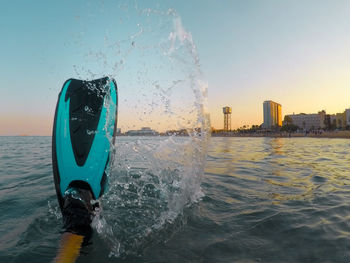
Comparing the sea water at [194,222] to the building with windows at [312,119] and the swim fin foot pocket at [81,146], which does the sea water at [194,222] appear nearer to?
the swim fin foot pocket at [81,146]

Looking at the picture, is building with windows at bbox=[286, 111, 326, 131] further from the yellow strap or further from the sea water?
the yellow strap

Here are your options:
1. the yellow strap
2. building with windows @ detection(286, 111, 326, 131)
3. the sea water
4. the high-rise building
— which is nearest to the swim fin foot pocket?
the yellow strap

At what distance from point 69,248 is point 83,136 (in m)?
1.22

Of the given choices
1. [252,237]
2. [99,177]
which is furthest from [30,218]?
[252,237]

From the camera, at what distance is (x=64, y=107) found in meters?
2.74

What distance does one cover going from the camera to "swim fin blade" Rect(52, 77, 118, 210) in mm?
2669

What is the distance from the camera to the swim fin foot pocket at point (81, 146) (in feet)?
8.43

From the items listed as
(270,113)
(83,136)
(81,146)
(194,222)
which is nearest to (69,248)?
(81,146)

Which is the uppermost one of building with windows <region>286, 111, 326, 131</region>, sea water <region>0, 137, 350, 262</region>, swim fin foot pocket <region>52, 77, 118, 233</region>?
building with windows <region>286, 111, 326, 131</region>

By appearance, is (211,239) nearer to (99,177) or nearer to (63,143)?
(99,177)

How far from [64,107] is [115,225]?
5.19ft

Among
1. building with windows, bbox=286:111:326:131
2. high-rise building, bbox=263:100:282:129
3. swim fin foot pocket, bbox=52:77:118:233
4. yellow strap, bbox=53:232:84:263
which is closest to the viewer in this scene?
yellow strap, bbox=53:232:84:263

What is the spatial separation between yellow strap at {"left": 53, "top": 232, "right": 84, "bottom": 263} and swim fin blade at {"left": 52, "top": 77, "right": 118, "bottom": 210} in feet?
1.56

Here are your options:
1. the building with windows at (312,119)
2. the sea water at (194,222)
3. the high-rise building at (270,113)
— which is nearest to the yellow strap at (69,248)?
the sea water at (194,222)
